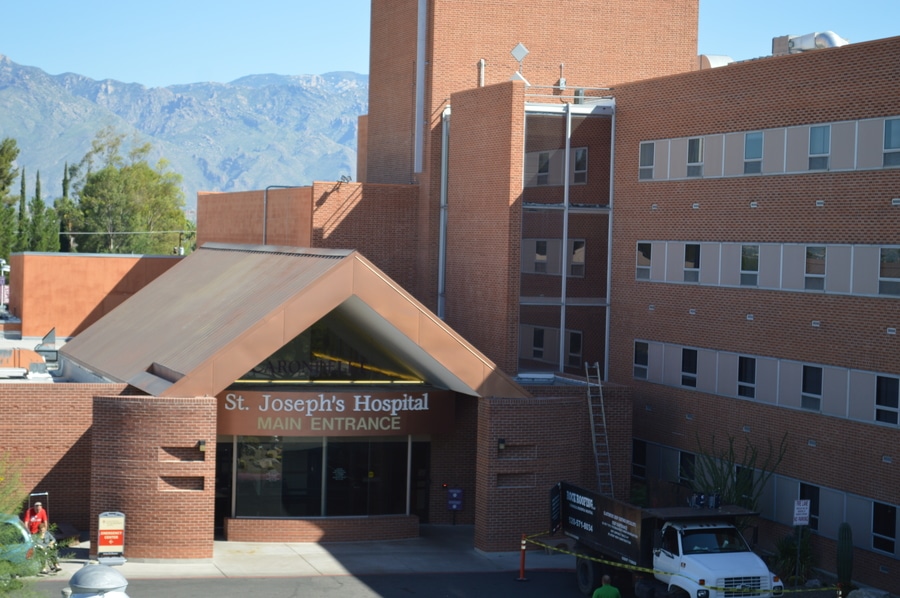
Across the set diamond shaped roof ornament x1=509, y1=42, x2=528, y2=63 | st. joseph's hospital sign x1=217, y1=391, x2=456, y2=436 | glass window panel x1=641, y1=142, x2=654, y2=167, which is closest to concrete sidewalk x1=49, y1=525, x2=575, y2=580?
st. joseph's hospital sign x1=217, y1=391, x2=456, y2=436

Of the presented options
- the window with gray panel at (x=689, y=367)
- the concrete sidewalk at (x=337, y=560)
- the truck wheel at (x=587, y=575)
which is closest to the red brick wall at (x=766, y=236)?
the window with gray panel at (x=689, y=367)

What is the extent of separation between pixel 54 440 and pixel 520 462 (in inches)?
481

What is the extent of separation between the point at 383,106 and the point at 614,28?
977 centimetres

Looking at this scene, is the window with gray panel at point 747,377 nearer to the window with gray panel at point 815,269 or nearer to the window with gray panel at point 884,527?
the window with gray panel at point 815,269

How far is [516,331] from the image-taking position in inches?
1540

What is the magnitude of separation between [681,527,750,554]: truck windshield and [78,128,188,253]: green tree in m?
91.9

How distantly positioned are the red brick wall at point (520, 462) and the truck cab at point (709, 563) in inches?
251

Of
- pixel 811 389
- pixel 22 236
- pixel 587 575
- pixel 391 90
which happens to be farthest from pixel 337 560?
pixel 22 236

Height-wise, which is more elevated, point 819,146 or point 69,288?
point 819,146

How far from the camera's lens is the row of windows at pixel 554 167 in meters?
41.9

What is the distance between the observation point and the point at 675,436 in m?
36.6

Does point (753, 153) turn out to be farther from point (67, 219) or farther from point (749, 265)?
point (67, 219)

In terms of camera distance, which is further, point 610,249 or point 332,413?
point 610,249

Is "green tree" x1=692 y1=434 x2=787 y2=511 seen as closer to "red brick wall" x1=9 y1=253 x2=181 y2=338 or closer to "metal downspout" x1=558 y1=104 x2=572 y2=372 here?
"metal downspout" x1=558 y1=104 x2=572 y2=372
